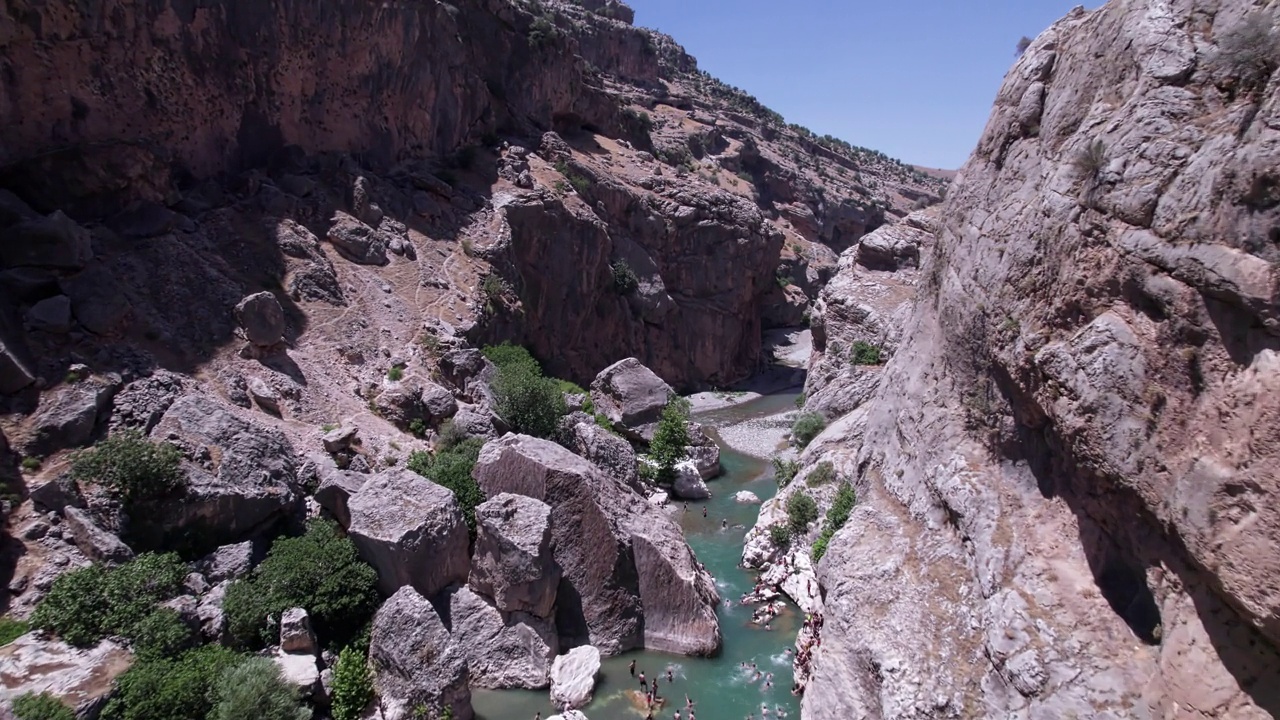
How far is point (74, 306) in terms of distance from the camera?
76.4ft

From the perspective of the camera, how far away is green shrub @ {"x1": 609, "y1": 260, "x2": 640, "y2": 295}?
50.9m

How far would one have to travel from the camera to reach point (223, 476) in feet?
69.1

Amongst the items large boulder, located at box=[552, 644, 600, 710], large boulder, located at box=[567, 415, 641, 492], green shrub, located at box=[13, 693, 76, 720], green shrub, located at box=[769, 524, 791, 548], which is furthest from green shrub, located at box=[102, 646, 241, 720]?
green shrub, located at box=[769, 524, 791, 548]

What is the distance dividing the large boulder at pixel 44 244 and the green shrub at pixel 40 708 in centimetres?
1423

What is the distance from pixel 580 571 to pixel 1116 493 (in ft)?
48.7

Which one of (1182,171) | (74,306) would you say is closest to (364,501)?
(74,306)

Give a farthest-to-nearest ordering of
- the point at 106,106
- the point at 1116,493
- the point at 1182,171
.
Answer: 1. the point at 106,106
2. the point at 1116,493
3. the point at 1182,171

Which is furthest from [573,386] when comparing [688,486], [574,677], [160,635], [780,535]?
[160,635]

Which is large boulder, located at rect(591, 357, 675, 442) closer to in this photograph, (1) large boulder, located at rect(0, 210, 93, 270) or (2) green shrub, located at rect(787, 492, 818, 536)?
(2) green shrub, located at rect(787, 492, 818, 536)

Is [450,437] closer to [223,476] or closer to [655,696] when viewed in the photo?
[223,476]

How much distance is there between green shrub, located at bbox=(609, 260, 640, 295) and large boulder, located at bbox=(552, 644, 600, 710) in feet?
106

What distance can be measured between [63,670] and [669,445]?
2548 cm

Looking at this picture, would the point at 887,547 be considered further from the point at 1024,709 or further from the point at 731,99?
the point at 731,99

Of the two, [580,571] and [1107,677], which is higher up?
[580,571]
